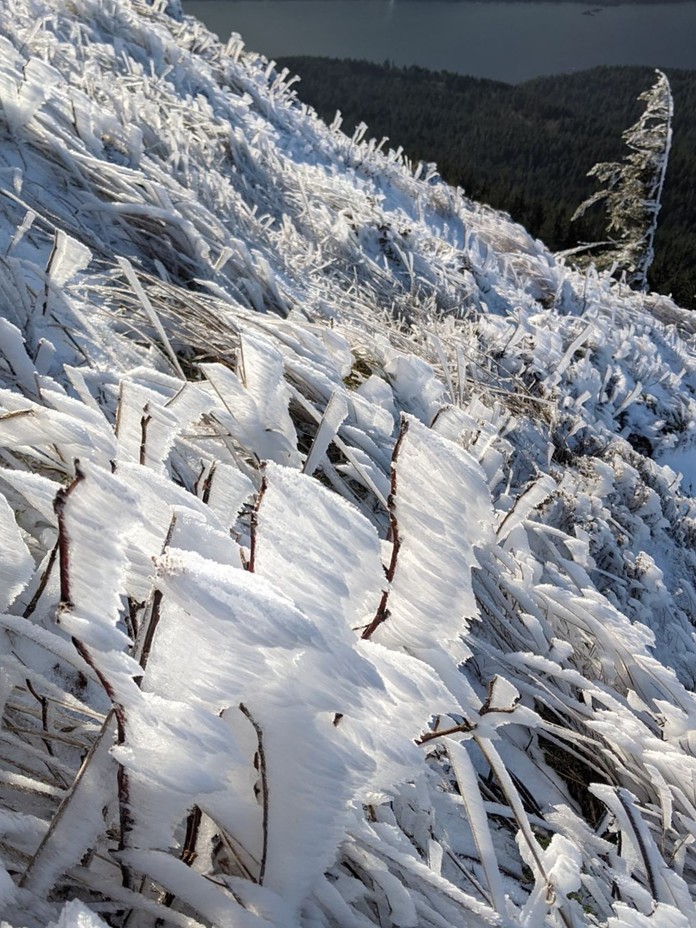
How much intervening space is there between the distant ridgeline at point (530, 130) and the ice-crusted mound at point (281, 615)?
31.0 meters

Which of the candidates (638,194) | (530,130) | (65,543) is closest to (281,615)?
(65,543)

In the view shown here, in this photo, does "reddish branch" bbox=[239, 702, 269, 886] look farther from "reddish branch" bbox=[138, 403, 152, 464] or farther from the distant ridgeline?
the distant ridgeline

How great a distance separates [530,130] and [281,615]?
73.8 metres

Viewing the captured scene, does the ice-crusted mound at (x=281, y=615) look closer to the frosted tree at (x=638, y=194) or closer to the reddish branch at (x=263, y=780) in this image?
the reddish branch at (x=263, y=780)

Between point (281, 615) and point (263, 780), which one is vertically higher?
point (281, 615)

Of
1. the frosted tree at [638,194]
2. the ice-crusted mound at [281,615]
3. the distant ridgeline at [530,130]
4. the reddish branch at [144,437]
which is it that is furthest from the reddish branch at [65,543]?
the distant ridgeline at [530,130]

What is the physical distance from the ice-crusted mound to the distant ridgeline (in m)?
31.0

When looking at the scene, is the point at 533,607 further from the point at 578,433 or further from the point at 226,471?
the point at 578,433

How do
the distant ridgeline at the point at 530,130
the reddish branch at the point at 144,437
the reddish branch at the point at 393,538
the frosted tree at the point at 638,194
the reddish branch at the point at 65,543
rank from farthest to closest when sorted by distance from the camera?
the distant ridgeline at the point at 530,130, the frosted tree at the point at 638,194, the reddish branch at the point at 144,437, the reddish branch at the point at 393,538, the reddish branch at the point at 65,543

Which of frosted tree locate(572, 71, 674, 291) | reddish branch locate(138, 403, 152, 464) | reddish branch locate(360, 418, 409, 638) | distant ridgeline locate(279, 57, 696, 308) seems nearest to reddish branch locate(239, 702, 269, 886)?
reddish branch locate(360, 418, 409, 638)

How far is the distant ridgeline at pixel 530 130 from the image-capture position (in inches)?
1508

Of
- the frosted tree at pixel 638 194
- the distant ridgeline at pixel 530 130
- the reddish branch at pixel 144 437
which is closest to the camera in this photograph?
the reddish branch at pixel 144 437

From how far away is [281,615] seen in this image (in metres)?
0.40

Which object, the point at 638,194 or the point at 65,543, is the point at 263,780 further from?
the point at 638,194
